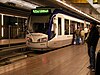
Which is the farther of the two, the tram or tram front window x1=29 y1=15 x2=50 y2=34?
tram front window x1=29 y1=15 x2=50 y2=34

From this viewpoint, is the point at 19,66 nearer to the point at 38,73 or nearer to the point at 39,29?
the point at 38,73

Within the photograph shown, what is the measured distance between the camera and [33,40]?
639 inches

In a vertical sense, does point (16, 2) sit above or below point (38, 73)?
above

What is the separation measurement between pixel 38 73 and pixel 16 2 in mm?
18100

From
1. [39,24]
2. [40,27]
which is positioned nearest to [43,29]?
[40,27]

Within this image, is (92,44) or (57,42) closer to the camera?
(92,44)

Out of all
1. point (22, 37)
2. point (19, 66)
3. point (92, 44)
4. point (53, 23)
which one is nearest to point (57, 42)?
point (53, 23)

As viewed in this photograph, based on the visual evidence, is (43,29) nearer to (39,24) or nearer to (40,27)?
(40,27)

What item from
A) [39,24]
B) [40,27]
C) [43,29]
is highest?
[39,24]

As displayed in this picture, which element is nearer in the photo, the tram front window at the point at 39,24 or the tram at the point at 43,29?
the tram at the point at 43,29

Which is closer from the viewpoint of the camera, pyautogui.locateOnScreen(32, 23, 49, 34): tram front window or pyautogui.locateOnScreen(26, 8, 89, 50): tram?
pyautogui.locateOnScreen(26, 8, 89, 50): tram

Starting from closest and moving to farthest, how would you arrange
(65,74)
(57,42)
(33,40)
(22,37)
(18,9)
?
(65,74)
(33,40)
(57,42)
(18,9)
(22,37)

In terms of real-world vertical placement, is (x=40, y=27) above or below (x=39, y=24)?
below

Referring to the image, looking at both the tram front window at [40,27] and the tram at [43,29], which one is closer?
the tram at [43,29]
